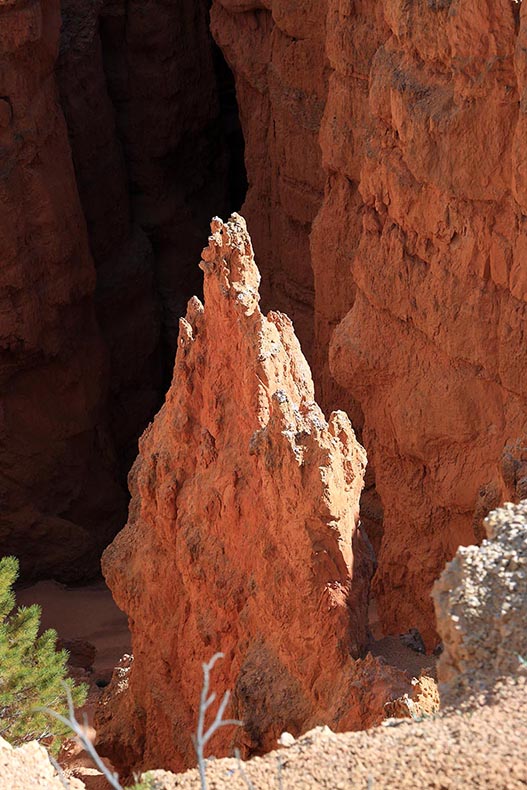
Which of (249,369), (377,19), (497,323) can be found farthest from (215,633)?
(377,19)

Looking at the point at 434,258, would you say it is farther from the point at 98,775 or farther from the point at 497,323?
the point at 98,775

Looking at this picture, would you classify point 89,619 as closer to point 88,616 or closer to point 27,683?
point 88,616

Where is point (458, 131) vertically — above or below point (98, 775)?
above

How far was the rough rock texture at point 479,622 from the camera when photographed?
15.5ft

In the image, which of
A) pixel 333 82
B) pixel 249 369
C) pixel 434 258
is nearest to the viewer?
pixel 249 369

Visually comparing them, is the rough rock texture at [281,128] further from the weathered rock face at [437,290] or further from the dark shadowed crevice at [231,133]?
the dark shadowed crevice at [231,133]

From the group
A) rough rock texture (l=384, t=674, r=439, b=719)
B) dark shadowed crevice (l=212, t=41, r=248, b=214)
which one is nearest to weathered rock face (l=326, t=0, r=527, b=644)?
rough rock texture (l=384, t=674, r=439, b=719)

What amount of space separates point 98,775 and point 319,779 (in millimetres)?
5233

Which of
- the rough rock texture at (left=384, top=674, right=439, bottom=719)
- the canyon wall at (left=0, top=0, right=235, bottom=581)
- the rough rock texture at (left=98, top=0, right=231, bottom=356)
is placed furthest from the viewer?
the rough rock texture at (left=98, top=0, right=231, bottom=356)

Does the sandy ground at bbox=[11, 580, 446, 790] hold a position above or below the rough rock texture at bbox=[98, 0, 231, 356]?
below

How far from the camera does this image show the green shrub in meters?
8.18

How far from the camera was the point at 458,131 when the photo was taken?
802 cm

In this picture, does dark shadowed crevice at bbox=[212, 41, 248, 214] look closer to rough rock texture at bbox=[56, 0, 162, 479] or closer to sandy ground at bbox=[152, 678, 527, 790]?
rough rock texture at bbox=[56, 0, 162, 479]

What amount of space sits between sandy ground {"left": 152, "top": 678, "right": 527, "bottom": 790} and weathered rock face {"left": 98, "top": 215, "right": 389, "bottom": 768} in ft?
5.28
